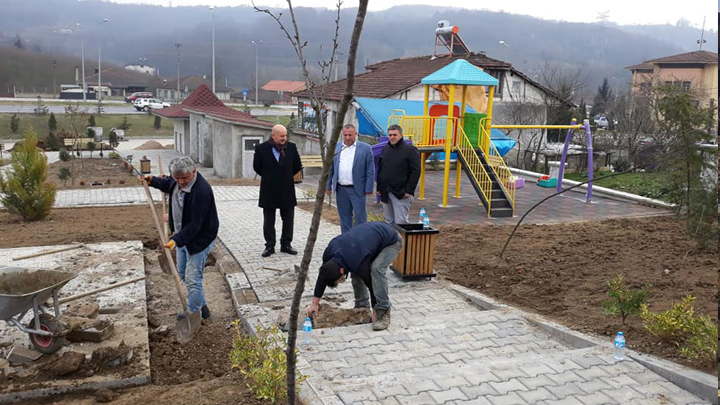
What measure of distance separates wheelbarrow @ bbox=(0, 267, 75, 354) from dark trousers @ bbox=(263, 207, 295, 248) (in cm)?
312

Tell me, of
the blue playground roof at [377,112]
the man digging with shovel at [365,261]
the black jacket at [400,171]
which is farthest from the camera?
the blue playground roof at [377,112]

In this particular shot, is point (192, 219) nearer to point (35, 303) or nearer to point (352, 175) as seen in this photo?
point (35, 303)

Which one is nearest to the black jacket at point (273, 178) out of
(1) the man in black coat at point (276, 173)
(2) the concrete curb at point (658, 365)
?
(1) the man in black coat at point (276, 173)

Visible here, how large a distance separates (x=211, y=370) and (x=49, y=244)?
5.25m

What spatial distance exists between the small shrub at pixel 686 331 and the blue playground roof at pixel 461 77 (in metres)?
8.25

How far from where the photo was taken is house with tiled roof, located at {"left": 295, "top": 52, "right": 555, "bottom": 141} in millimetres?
23469

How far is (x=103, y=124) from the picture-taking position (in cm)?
4519

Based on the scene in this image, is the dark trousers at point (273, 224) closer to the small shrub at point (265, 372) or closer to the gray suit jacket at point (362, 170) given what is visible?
the gray suit jacket at point (362, 170)

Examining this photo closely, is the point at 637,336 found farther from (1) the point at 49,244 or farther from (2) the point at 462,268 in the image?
(1) the point at 49,244

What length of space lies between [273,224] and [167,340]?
2888 millimetres

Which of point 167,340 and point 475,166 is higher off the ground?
point 475,166

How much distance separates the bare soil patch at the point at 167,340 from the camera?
4.25 meters

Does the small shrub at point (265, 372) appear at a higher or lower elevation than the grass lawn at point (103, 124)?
lower

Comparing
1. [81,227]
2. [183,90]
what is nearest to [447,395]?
[81,227]
